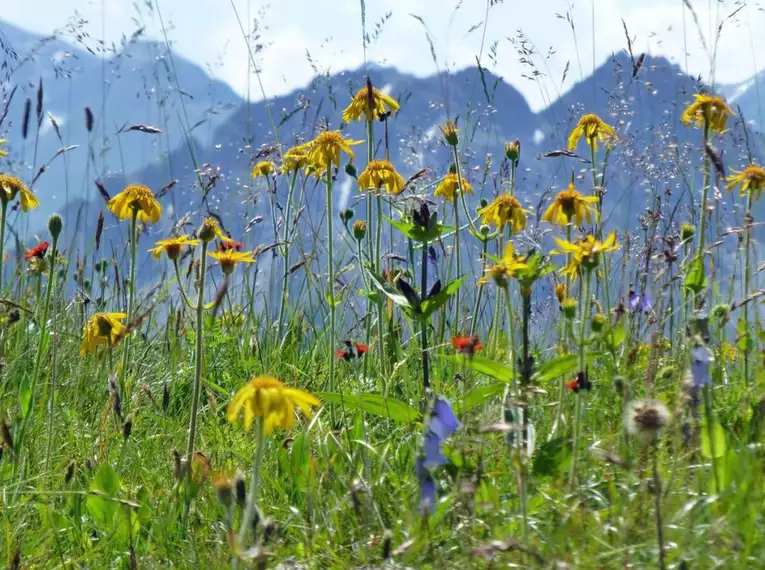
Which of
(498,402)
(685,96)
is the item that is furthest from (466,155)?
(498,402)

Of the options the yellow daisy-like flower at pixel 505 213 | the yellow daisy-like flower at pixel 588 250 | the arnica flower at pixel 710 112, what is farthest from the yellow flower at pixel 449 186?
Result: the yellow daisy-like flower at pixel 588 250

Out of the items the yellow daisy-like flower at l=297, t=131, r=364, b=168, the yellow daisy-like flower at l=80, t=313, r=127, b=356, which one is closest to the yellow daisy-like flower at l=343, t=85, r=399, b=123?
the yellow daisy-like flower at l=297, t=131, r=364, b=168

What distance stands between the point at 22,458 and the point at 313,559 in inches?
34.0

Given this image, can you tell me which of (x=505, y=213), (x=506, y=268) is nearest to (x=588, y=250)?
(x=506, y=268)

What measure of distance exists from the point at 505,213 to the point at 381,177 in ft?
1.29

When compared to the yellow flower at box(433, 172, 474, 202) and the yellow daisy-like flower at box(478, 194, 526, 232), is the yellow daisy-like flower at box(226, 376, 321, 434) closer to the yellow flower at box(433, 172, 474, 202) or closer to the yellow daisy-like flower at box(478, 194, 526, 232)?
the yellow daisy-like flower at box(478, 194, 526, 232)

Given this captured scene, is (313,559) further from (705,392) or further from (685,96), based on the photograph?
(685,96)

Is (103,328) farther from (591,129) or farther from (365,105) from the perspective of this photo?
(591,129)

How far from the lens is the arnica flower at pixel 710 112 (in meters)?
→ 2.29

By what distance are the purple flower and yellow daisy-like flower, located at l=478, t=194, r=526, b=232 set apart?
887 millimetres

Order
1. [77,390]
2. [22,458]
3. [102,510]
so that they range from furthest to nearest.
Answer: [77,390]
[22,458]
[102,510]

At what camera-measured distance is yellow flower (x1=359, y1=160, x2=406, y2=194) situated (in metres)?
2.39

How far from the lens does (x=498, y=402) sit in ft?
6.52

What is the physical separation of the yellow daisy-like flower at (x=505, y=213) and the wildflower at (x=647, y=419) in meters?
1.19
